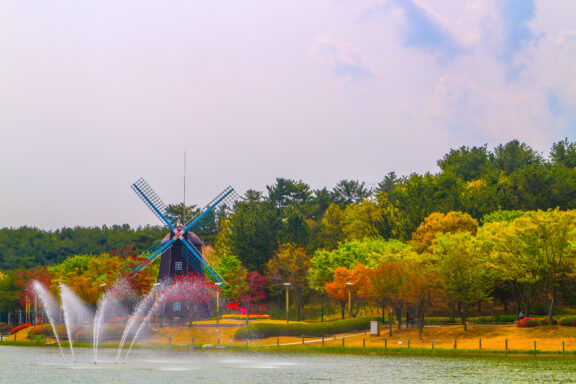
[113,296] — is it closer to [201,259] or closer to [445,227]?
[201,259]

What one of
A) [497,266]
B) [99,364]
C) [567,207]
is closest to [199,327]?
[99,364]

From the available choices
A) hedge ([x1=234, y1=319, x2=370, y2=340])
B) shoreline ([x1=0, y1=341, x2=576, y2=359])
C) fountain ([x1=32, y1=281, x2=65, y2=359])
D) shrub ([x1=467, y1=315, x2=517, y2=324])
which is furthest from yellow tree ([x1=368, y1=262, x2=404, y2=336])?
fountain ([x1=32, y1=281, x2=65, y2=359])

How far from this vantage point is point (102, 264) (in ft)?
357

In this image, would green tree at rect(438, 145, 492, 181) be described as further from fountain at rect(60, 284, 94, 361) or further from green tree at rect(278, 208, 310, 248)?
fountain at rect(60, 284, 94, 361)

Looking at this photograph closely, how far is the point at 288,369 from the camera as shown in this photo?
4959cm

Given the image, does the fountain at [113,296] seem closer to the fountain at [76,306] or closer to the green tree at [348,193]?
the fountain at [76,306]

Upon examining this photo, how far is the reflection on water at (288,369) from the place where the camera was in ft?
142

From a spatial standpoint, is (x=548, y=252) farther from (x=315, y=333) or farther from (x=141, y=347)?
(x=141, y=347)

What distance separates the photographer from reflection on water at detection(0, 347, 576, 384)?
43.2m

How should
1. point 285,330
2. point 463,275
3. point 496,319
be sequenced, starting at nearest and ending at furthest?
point 463,275 → point 285,330 → point 496,319

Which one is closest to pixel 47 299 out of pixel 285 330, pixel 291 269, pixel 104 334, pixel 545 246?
pixel 104 334

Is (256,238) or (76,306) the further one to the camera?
(256,238)

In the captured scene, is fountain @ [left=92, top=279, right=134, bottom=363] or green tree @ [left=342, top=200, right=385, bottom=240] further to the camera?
green tree @ [left=342, top=200, right=385, bottom=240]

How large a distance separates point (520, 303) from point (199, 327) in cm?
3900
